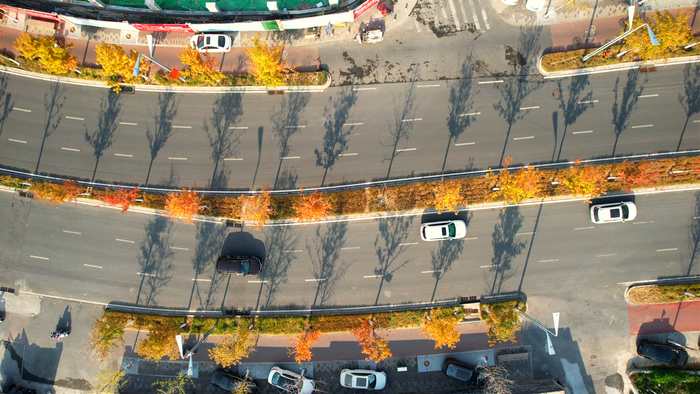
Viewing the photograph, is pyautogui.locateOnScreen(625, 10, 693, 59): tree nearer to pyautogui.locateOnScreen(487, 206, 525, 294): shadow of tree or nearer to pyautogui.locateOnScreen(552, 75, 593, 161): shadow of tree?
pyautogui.locateOnScreen(552, 75, 593, 161): shadow of tree

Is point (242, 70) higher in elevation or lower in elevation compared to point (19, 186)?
higher

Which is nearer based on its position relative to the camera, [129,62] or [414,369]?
[129,62]

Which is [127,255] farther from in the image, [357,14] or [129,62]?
[357,14]

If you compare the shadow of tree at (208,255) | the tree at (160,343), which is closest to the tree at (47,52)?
the shadow of tree at (208,255)

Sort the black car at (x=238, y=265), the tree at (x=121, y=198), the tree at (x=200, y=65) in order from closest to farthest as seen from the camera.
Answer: the tree at (x=200, y=65), the tree at (x=121, y=198), the black car at (x=238, y=265)

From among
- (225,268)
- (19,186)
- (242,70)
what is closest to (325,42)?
(242,70)

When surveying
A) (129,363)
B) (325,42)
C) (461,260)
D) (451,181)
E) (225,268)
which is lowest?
(129,363)

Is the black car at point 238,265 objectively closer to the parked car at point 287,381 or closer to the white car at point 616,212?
the parked car at point 287,381
